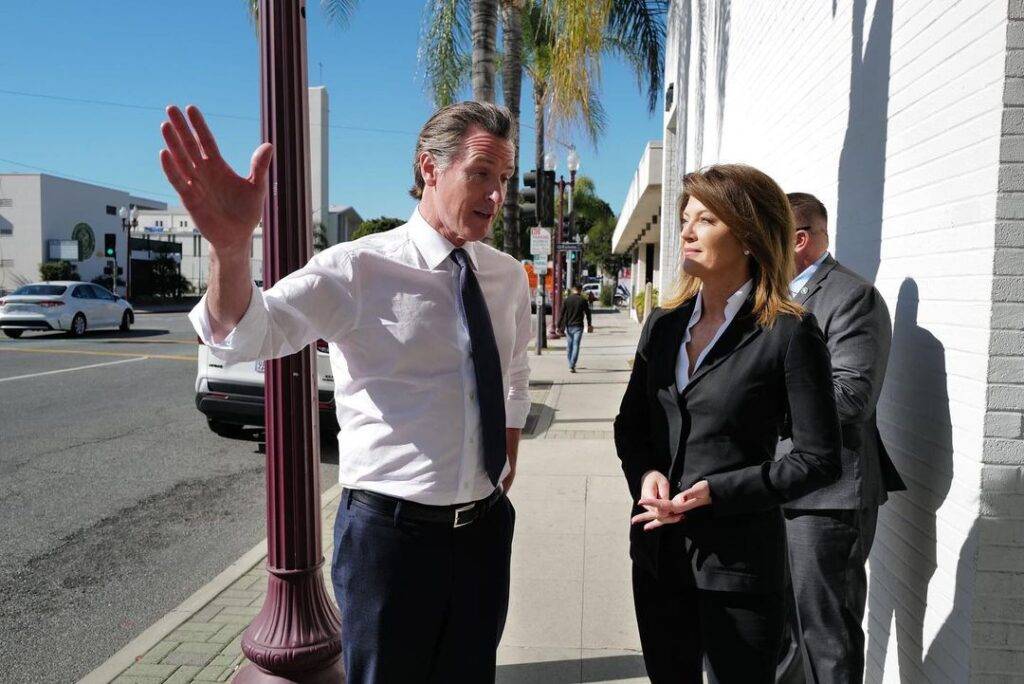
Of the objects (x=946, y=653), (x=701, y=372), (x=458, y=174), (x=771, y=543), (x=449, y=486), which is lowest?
(x=946, y=653)

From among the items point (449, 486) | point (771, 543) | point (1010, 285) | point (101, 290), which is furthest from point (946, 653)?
point (101, 290)

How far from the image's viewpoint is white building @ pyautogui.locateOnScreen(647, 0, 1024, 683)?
7.83 ft

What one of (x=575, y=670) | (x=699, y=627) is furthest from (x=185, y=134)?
(x=575, y=670)

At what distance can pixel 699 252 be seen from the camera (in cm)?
234

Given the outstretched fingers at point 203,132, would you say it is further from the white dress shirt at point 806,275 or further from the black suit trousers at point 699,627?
the white dress shirt at point 806,275

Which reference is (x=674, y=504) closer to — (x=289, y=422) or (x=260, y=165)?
(x=260, y=165)

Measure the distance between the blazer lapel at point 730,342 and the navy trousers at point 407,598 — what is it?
Result: 731mm

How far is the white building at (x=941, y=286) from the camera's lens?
2387 millimetres

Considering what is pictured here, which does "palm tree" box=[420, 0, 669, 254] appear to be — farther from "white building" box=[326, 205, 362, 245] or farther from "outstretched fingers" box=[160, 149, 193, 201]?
"white building" box=[326, 205, 362, 245]

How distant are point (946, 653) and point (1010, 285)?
1153mm

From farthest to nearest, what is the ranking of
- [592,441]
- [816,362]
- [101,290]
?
[101,290] < [592,441] < [816,362]

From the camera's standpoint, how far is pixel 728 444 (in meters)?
2.21

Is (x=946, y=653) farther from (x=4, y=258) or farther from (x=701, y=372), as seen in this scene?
(x=4, y=258)

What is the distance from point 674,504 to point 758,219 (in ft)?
2.62
